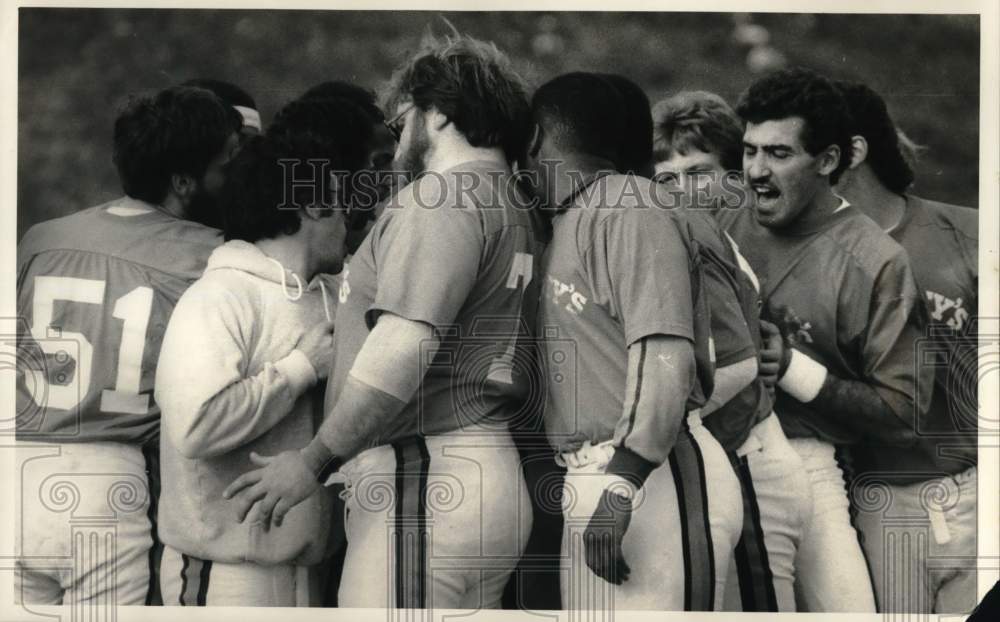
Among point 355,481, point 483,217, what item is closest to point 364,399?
point 355,481

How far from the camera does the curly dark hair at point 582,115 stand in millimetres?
5027

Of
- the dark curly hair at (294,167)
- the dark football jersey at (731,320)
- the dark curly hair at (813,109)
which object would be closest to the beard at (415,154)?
the dark curly hair at (294,167)

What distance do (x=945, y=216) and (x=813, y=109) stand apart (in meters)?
0.64

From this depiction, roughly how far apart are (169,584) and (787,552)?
2.29 meters

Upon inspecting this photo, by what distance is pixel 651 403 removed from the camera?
4918 millimetres

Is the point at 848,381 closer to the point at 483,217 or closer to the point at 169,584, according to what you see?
the point at 483,217

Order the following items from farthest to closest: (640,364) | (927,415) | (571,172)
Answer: (927,415) < (571,172) < (640,364)

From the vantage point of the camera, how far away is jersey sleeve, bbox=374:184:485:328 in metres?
4.93

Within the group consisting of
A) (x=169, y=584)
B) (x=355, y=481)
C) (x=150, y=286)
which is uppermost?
(x=150, y=286)

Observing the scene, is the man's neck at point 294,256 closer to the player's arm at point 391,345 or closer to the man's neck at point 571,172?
the player's arm at point 391,345

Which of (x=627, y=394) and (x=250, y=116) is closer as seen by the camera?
(x=627, y=394)

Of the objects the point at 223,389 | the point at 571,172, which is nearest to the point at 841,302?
the point at 571,172

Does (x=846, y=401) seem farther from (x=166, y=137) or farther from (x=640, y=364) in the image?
(x=166, y=137)

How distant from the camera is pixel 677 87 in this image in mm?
5070
